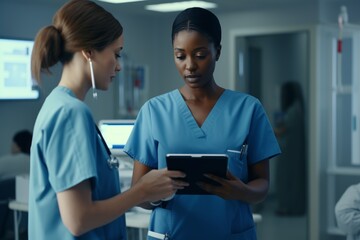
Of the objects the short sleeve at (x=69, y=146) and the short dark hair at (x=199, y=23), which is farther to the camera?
the short dark hair at (x=199, y=23)

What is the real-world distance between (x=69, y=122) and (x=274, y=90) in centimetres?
458

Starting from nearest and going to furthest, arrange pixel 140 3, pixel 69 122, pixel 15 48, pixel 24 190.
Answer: pixel 69 122, pixel 24 190, pixel 15 48, pixel 140 3

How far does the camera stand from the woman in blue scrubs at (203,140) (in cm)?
144

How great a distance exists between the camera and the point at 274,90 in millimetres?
5543

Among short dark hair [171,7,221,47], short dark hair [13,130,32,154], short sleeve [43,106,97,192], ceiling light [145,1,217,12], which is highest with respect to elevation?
ceiling light [145,1,217,12]

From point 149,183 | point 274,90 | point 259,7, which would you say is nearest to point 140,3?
point 259,7

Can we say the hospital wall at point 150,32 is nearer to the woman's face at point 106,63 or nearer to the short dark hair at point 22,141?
the short dark hair at point 22,141

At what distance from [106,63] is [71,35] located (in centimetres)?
9

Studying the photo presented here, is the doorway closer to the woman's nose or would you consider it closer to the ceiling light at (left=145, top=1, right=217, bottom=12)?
the ceiling light at (left=145, top=1, right=217, bottom=12)

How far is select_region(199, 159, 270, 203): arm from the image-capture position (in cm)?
135

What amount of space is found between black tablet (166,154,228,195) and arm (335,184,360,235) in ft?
4.61

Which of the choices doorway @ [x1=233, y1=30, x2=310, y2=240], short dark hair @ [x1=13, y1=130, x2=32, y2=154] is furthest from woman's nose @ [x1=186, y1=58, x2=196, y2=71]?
doorway @ [x1=233, y1=30, x2=310, y2=240]

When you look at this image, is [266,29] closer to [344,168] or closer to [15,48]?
[344,168]

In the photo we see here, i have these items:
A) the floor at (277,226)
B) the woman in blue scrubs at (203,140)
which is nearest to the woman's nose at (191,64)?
the woman in blue scrubs at (203,140)
